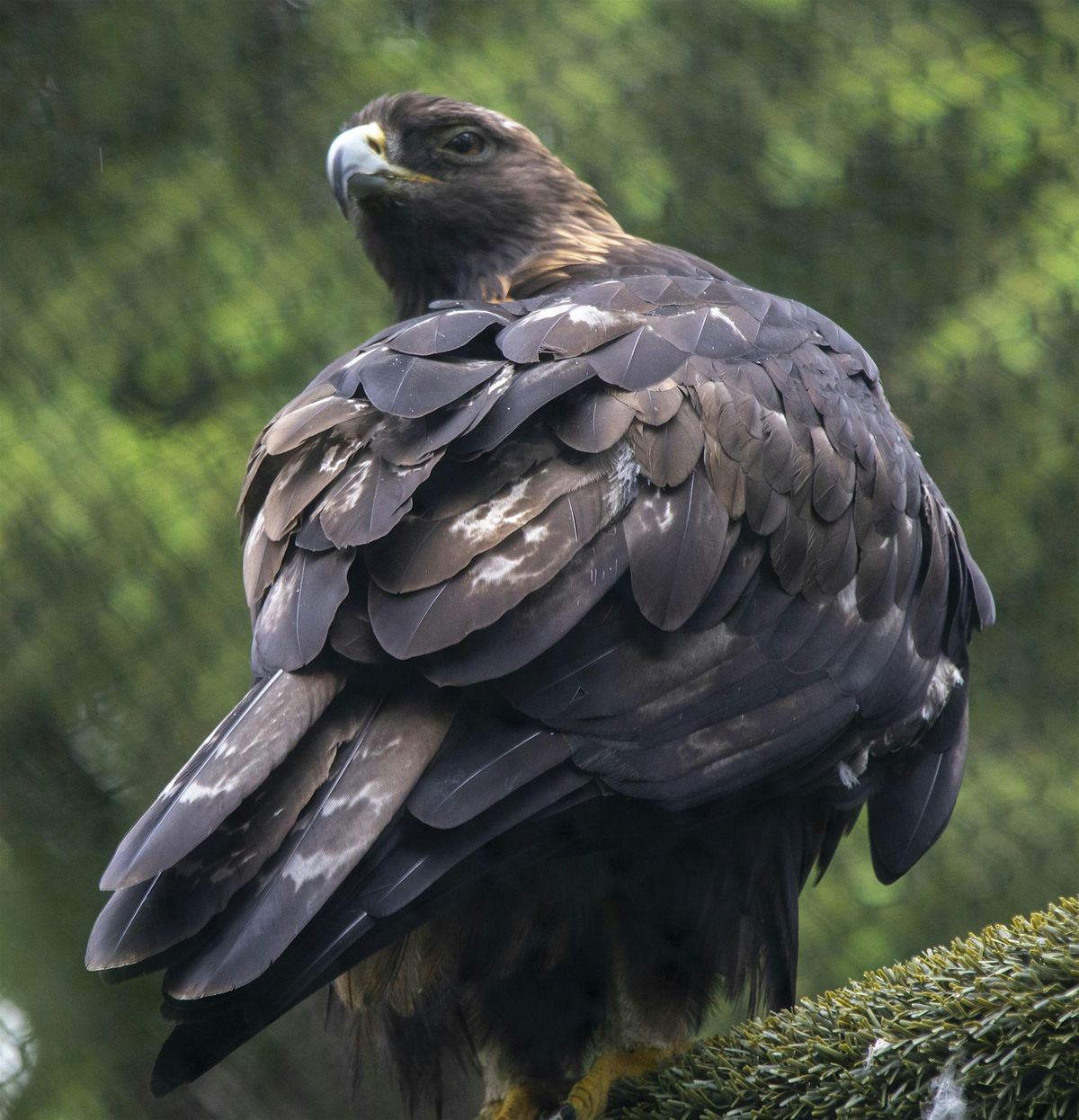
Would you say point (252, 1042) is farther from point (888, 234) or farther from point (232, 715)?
point (888, 234)

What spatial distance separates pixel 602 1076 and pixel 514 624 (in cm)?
82

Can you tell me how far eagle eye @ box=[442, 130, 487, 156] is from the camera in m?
3.29

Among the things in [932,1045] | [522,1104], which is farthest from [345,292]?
[932,1045]

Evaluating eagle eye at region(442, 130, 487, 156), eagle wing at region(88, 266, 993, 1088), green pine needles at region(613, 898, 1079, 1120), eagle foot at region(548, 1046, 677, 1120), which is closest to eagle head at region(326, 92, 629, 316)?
eagle eye at region(442, 130, 487, 156)

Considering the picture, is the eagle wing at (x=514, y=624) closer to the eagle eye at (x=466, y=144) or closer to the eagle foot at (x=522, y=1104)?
the eagle foot at (x=522, y=1104)

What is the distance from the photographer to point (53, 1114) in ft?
11.8

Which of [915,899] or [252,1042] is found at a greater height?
[252,1042]

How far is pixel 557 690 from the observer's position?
5.95ft

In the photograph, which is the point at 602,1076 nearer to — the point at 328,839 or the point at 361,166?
the point at 328,839

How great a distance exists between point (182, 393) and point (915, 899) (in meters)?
2.28

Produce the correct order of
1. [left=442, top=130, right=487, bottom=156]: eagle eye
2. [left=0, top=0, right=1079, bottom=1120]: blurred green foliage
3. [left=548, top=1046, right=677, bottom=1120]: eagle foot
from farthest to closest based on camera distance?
[left=0, top=0, right=1079, bottom=1120]: blurred green foliage → [left=442, top=130, right=487, bottom=156]: eagle eye → [left=548, top=1046, right=677, bottom=1120]: eagle foot

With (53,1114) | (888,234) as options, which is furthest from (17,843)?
(888,234)

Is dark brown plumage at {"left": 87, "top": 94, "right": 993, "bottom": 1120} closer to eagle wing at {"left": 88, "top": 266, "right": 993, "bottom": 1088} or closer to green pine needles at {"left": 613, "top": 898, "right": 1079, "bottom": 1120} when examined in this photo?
eagle wing at {"left": 88, "top": 266, "right": 993, "bottom": 1088}

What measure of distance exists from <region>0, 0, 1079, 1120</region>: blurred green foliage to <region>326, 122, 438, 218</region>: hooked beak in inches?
35.0
